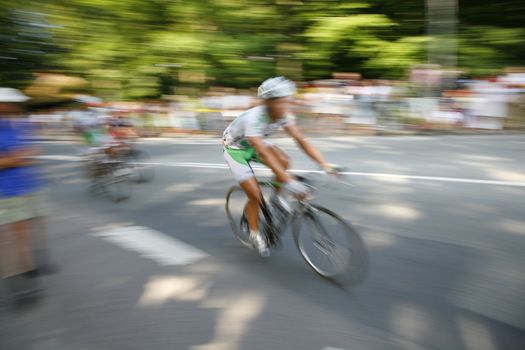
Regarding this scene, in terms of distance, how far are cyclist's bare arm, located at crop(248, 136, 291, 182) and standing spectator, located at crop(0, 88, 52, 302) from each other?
6.54 feet

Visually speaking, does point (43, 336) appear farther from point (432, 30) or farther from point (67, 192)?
point (432, 30)

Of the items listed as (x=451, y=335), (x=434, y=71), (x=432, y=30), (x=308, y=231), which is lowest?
(x=451, y=335)

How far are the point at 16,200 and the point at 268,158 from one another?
229cm

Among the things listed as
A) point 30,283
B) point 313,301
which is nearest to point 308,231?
point 313,301

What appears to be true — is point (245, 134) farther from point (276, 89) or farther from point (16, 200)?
point (16, 200)

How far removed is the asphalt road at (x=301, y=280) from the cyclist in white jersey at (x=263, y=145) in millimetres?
706

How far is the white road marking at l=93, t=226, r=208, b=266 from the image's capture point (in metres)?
4.91

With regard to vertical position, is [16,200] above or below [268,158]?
below

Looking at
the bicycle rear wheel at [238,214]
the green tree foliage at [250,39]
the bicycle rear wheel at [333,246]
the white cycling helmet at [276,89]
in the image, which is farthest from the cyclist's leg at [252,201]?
the green tree foliage at [250,39]

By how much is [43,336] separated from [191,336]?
116 centimetres

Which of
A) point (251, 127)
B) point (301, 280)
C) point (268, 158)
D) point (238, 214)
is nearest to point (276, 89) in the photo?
point (251, 127)

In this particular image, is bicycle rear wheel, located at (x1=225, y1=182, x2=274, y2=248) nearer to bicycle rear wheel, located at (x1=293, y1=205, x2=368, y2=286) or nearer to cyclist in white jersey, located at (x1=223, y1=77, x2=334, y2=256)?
cyclist in white jersey, located at (x1=223, y1=77, x2=334, y2=256)

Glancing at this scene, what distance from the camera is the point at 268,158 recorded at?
4035mm

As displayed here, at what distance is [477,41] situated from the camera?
705 inches
